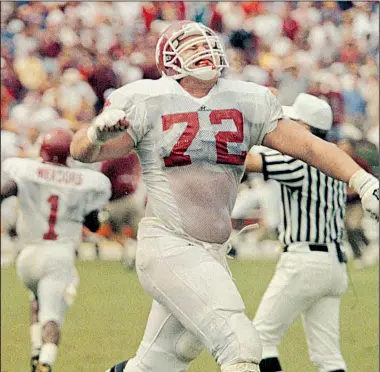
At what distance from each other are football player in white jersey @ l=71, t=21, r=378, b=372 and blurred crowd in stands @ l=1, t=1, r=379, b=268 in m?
8.27

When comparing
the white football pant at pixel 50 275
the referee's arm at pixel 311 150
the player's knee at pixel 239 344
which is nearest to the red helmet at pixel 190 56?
the referee's arm at pixel 311 150

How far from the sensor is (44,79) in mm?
13086

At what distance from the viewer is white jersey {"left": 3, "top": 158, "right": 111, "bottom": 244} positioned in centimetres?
627

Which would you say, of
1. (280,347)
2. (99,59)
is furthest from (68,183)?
(99,59)

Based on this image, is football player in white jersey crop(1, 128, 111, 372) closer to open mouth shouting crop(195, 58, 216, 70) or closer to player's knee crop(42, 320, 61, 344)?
player's knee crop(42, 320, 61, 344)

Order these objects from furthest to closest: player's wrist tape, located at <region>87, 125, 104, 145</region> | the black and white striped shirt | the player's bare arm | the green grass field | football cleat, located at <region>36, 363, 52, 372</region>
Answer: the green grass field < football cleat, located at <region>36, 363, 52, 372</region> < the black and white striped shirt < the player's bare arm < player's wrist tape, located at <region>87, 125, 104, 145</region>

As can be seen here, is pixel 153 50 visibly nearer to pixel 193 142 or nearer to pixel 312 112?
pixel 312 112

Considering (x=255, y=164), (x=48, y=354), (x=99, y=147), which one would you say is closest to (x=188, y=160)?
(x=99, y=147)

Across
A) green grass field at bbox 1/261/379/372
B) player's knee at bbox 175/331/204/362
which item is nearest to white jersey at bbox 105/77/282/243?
player's knee at bbox 175/331/204/362

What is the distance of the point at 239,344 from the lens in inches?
142

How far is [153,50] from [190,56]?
28.7 feet

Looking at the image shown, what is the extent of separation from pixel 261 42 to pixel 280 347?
6924mm

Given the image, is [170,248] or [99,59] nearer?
[170,248]

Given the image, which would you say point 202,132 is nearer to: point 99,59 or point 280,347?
point 280,347
